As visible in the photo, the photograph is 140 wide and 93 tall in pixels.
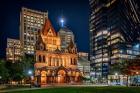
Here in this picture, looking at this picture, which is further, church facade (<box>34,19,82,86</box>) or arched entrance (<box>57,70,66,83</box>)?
arched entrance (<box>57,70,66,83</box>)

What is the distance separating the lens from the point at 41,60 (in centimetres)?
13012

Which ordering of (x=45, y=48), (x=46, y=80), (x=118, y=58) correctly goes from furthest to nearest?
1. (x=118, y=58)
2. (x=45, y=48)
3. (x=46, y=80)

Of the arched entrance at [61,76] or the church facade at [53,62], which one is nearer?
the church facade at [53,62]

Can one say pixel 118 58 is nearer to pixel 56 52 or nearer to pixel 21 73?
pixel 56 52

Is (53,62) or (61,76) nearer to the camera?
(61,76)

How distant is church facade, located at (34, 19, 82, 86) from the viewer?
125188 millimetres

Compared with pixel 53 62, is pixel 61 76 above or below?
below

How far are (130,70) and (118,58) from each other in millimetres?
87196

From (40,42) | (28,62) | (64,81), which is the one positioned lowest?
(64,81)

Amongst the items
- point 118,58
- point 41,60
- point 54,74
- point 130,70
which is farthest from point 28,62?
point 118,58

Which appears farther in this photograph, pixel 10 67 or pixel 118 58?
pixel 118 58

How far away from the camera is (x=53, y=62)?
133375 mm

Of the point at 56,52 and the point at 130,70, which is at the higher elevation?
the point at 56,52

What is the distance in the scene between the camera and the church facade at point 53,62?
411ft
